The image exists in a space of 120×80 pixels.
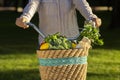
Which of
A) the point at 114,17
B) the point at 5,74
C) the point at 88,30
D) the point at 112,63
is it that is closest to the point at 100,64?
the point at 112,63

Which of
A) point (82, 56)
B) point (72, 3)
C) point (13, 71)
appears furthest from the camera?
point (13, 71)

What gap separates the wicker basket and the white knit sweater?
2.76ft

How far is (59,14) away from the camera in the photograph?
17.2 ft

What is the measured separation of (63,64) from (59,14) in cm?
107

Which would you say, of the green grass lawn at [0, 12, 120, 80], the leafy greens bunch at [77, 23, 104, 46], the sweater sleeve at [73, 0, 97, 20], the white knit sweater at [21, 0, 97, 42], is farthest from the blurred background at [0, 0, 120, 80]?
the leafy greens bunch at [77, 23, 104, 46]

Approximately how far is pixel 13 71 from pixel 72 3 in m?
6.02

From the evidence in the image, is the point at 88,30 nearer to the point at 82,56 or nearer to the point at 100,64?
the point at 82,56

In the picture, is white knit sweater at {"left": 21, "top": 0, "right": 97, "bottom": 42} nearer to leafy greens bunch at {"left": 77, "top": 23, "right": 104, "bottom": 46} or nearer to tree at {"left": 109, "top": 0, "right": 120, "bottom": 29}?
leafy greens bunch at {"left": 77, "top": 23, "right": 104, "bottom": 46}

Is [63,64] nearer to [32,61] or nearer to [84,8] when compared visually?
[84,8]

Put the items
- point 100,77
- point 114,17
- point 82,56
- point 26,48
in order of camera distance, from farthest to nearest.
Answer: point 114,17
point 26,48
point 100,77
point 82,56

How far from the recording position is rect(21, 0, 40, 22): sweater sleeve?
191 inches

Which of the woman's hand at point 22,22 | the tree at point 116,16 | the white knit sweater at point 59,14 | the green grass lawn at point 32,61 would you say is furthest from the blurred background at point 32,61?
the woman's hand at point 22,22

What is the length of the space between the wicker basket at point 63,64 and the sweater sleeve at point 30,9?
2.14ft

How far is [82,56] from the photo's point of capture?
171 inches
